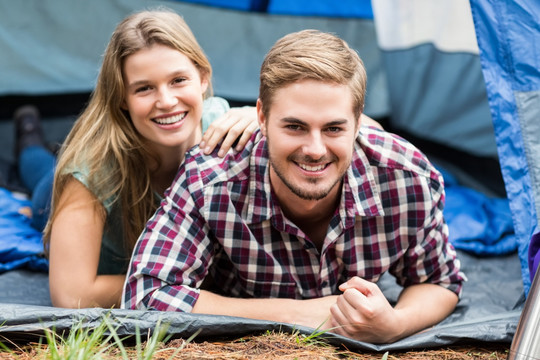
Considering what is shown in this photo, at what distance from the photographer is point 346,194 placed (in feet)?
6.00

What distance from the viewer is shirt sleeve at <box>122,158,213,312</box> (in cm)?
173

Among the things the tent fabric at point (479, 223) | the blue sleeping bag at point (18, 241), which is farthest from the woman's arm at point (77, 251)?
the tent fabric at point (479, 223)

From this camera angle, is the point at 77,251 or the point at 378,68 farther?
the point at 378,68

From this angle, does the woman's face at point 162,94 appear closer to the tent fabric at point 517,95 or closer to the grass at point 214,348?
the grass at point 214,348

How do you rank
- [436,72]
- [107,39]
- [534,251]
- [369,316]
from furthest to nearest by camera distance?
[107,39], [436,72], [534,251], [369,316]

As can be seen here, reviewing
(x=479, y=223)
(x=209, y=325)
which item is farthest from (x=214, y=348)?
(x=479, y=223)

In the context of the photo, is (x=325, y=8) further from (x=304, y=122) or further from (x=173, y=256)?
(x=173, y=256)

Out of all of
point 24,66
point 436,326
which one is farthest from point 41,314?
point 24,66

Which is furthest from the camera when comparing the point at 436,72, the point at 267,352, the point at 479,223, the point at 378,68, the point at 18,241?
the point at 378,68

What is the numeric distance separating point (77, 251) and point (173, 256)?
0.35 m

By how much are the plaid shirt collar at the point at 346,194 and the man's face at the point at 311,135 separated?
0.31 ft

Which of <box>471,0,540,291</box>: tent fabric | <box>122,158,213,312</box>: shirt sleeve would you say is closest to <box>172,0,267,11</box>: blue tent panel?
<box>471,0,540,291</box>: tent fabric

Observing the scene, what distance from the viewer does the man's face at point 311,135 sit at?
1.66m

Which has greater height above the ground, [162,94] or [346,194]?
[162,94]
